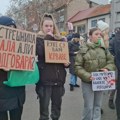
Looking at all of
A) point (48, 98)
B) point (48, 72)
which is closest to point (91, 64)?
point (48, 72)

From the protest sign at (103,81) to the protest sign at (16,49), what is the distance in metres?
1.14

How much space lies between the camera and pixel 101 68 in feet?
16.9

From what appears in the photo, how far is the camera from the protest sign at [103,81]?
504 centimetres

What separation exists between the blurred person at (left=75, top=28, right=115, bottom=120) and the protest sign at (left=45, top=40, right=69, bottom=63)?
24 cm

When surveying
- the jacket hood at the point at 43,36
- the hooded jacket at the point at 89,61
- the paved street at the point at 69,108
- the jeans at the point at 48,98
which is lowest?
the paved street at the point at 69,108

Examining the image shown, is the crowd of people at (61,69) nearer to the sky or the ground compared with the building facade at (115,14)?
nearer to the ground

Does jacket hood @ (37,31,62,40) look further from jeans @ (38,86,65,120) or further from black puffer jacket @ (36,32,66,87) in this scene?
jeans @ (38,86,65,120)

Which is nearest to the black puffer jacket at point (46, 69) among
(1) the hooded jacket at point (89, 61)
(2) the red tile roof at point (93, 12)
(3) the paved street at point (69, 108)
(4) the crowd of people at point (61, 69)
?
(4) the crowd of people at point (61, 69)

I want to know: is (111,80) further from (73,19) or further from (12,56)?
(73,19)

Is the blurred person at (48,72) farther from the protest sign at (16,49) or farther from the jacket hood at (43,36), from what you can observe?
the protest sign at (16,49)

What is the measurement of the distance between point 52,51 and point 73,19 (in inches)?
1928

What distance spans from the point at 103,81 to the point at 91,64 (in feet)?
1.04

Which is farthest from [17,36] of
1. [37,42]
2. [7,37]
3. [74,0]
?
[74,0]

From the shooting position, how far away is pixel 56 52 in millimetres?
4957
